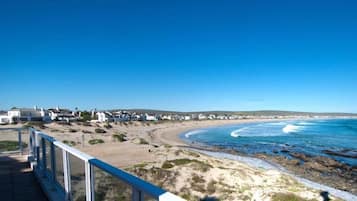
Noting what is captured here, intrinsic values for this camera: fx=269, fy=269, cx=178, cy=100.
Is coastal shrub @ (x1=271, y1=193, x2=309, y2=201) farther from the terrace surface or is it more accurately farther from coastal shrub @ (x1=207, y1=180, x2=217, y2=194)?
the terrace surface

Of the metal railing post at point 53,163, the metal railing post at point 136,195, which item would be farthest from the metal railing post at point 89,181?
the metal railing post at point 53,163

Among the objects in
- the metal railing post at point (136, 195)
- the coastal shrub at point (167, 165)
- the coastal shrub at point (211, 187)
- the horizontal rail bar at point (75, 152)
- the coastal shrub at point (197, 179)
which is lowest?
the coastal shrub at point (211, 187)

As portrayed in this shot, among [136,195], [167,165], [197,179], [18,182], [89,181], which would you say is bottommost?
[197,179]

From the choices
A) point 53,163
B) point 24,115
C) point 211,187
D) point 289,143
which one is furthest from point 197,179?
point 24,115

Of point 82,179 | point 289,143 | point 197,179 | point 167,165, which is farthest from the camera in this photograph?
point 289,143

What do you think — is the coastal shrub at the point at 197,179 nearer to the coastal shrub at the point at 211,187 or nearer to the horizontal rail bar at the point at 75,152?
the coastal shrub at the point at 211,187

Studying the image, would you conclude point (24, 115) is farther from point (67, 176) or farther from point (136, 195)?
point (136, 195)

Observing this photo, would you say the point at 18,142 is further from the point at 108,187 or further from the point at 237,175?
the point at 237,175

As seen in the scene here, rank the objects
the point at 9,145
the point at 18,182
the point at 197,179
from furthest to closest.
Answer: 1. the point at 197,179
2. the point at 9,145
3. the point at 18,182
